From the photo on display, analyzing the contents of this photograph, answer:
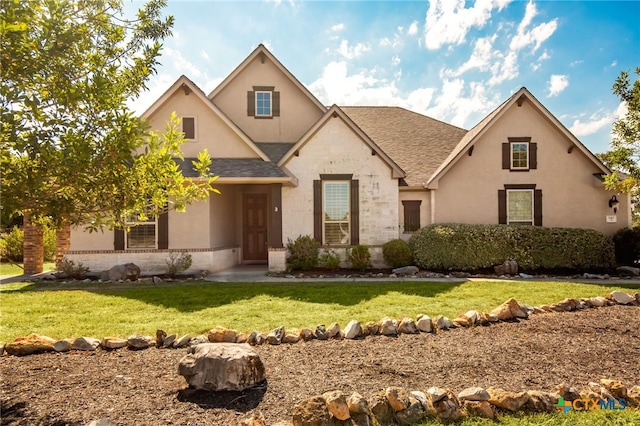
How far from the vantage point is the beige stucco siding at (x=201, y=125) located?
1295 cm

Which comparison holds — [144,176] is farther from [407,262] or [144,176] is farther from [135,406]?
[407,262]

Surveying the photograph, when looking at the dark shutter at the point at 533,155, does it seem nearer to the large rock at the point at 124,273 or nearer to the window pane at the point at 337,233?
the window pane at the point at 337,233

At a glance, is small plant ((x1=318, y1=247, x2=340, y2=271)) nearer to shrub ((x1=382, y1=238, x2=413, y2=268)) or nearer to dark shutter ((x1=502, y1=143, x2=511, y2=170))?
shrub ((x1=382, y1=238, x2=413, y2=268))

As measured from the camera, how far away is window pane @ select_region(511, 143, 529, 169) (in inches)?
572

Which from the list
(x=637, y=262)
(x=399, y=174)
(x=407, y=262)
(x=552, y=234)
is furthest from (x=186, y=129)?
(x=637, y=262)

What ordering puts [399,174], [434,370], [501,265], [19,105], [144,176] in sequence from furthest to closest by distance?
[399,174]
[501,265]
[434,370]
[144,176]
[19,105]

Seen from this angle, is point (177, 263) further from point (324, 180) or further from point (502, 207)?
point (502, 207)

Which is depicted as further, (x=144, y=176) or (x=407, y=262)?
(x=407, y=262)

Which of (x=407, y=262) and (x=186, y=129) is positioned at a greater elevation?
(x=186, y=129)

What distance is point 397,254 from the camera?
41.8ft

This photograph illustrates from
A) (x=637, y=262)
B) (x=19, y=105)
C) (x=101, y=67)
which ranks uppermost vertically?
(x=101, y=67)

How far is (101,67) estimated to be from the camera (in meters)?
3.64

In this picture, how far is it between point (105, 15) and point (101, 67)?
54cm

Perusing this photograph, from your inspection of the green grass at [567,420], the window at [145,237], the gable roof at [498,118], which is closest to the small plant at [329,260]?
the gable roof at [498,118]
